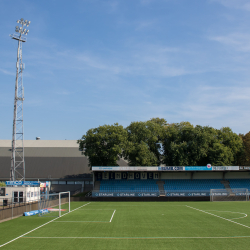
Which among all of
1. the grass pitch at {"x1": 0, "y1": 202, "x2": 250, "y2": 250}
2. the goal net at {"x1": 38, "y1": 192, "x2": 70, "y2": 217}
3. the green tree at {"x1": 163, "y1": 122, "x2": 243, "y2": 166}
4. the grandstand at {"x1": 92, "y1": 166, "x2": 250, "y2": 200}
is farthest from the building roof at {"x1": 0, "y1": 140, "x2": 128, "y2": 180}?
the grass pitch at {"x1": 0, "y1": 202, "x2": 250, "y2": 250}

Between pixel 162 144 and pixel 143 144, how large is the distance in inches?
309

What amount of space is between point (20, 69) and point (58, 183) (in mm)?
26620

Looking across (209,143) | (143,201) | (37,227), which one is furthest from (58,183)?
(37,227)

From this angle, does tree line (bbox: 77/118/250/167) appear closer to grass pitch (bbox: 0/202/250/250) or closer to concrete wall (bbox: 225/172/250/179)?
concrete wall (bbox: 225/172/250/179)

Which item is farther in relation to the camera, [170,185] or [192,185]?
[170,185]

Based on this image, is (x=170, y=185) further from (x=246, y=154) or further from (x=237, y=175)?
(x=246, y=154)

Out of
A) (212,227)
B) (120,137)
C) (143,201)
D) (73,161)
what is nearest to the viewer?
(212,227)

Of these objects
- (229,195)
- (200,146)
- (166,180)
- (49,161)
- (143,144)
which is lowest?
(229,195)

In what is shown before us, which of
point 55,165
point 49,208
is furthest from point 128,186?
point 49,208

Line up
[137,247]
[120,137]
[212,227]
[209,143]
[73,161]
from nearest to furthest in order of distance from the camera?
[137,247] → [212,227] → [120,137] → [209,143] → [73,161]

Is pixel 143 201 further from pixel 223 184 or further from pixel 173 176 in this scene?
pixel 223 184

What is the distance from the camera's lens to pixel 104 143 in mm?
55594

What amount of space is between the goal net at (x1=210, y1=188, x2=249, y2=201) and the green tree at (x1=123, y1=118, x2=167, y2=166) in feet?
44.5

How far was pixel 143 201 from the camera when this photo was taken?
46656 mm
